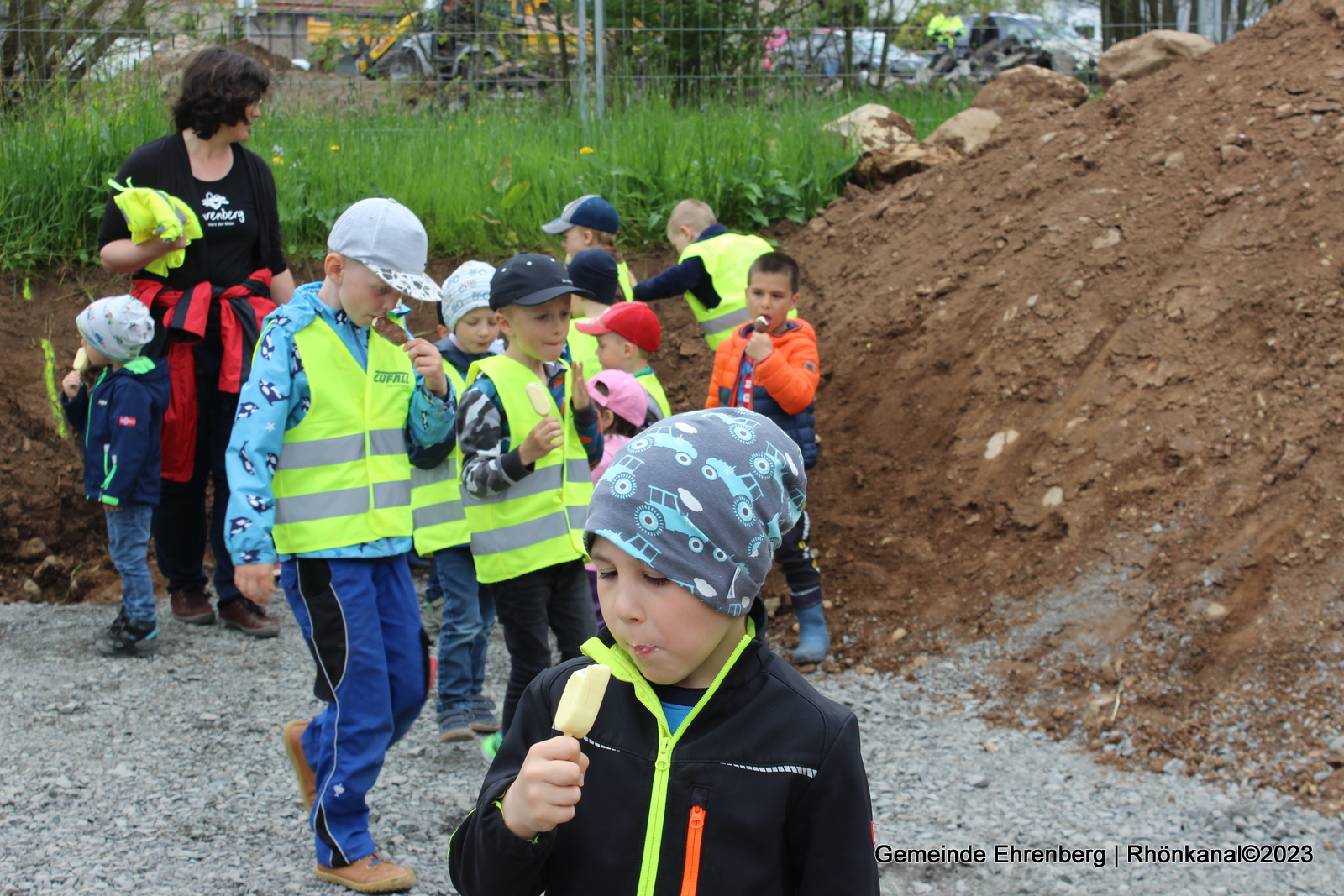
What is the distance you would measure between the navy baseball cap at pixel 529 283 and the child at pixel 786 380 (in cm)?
174

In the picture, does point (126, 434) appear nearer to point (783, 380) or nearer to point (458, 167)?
point (783, 380)

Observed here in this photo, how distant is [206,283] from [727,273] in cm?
286

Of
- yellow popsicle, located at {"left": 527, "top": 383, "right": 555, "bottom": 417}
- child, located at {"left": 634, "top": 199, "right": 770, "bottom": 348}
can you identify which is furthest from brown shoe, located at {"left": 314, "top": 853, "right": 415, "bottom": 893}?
child, located at {"left": 634, "top": 199, "right": 770, "bottom": 348}

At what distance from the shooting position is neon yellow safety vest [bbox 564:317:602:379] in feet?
19.7

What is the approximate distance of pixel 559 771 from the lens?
1.67 m

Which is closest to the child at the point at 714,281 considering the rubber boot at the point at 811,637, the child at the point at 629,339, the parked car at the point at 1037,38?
the child at the point at 629,339

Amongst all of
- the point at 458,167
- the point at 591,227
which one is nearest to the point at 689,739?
the point at 591,227

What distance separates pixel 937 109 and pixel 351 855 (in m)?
9.19

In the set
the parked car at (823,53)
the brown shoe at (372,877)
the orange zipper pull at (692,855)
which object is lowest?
the brown shoe at (372,877)

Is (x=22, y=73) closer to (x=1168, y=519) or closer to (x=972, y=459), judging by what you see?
(x=972, y=459)

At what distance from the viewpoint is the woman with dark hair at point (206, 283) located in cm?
555

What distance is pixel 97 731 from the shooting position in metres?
4.81

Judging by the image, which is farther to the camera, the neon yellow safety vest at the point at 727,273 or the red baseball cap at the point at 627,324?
the neon yellow safety vest at the point at 727,273

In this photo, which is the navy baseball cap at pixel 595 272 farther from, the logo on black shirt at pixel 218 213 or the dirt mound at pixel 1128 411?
the dirt mound at pixel 1128 411
